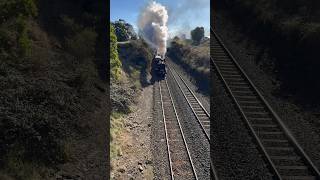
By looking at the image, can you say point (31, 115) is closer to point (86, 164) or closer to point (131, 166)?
point (86, 164)

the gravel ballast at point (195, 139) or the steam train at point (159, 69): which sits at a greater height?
the steam train at point (159, 69)

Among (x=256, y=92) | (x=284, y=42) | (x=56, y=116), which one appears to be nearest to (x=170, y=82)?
(x=284, y=42)

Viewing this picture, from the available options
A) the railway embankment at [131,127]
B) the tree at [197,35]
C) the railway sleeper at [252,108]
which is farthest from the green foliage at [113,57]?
the tree at [197,35]

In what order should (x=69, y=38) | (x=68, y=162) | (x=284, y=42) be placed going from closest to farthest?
1. (x=68, y=162)
2. (x=284, y=42)
3. (x=69, y=38)

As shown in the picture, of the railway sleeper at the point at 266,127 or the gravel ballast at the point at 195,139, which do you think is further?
the gravel ballast at the point at 195,139

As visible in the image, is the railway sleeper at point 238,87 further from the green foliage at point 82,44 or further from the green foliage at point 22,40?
the green foliage at point 22,40

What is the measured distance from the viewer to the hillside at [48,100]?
44.5 feet

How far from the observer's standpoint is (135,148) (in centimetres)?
2045

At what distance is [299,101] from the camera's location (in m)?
17.0

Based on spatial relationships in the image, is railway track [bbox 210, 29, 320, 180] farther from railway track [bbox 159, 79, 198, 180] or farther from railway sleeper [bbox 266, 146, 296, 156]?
railway track [bbox 159, 79, 198, 180]

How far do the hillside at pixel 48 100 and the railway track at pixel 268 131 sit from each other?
224 inches

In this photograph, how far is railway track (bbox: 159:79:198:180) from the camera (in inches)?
669

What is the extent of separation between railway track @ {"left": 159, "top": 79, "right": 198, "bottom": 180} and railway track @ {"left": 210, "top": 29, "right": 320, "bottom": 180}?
3176mm

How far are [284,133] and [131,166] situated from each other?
676 cm
